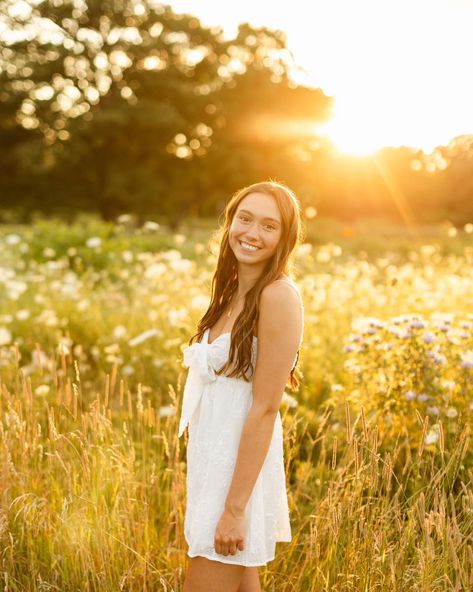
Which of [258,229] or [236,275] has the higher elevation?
[258,229]

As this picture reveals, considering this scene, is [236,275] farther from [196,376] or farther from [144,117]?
[144,117]

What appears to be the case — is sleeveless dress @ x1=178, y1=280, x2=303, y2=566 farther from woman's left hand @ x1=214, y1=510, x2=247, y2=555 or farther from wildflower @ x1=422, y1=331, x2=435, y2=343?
wildflower @ x1=422, y1=331, x2=435, y2=343

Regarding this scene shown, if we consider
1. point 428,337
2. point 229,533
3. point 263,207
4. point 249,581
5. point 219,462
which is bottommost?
point 249,581

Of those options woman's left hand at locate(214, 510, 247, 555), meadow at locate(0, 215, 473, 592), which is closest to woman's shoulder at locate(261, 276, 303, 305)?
meadow at locate(0, 215, 473, 592)

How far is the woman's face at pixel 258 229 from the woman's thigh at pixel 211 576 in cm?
92

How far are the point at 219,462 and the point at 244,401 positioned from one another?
197mm

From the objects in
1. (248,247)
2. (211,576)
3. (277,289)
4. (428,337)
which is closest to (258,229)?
(248,247)

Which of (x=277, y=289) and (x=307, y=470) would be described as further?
(x=307, y=470)

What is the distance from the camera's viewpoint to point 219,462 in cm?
208

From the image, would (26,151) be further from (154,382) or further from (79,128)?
(154,382)

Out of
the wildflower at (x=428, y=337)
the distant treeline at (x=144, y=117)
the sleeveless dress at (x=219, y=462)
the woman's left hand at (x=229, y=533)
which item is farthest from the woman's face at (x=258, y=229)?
the distant treeline at (x=144, y=117)

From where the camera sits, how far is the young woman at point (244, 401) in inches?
78.4

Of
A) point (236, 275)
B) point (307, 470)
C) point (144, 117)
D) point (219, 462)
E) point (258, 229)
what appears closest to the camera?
point (219, 462)

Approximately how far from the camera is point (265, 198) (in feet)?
7.25
